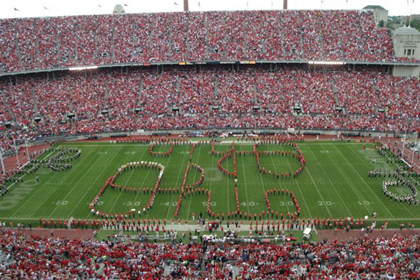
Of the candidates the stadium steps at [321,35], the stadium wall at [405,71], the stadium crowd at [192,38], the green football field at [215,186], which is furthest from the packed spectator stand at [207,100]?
the green football field at [215,186]

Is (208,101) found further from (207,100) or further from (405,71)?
(405,71)

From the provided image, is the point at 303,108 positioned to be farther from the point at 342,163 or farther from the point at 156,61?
the point at 156,61

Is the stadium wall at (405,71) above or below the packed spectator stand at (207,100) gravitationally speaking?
above

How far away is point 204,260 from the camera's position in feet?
65.1

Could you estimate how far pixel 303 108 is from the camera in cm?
4497

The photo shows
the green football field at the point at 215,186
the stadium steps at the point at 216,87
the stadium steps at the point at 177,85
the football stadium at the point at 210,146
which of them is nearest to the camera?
the football stadium at the point at 210,146

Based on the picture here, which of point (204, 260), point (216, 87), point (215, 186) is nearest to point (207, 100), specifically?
point (216, 87)

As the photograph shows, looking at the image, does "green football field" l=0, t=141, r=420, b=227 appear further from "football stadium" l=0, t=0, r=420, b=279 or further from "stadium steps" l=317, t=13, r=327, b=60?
"stadium steps" l=317, t=13, r=327, b=60

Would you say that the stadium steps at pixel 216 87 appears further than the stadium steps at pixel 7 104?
Yes

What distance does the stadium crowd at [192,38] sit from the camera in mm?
50531

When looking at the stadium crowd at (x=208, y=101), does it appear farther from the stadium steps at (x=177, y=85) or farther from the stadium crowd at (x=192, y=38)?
the stadium crowd at (x=192, y=38)

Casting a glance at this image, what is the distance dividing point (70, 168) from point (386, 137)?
105 feet

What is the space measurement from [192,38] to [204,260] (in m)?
40.9

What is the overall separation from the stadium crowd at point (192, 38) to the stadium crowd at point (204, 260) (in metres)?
34.9
